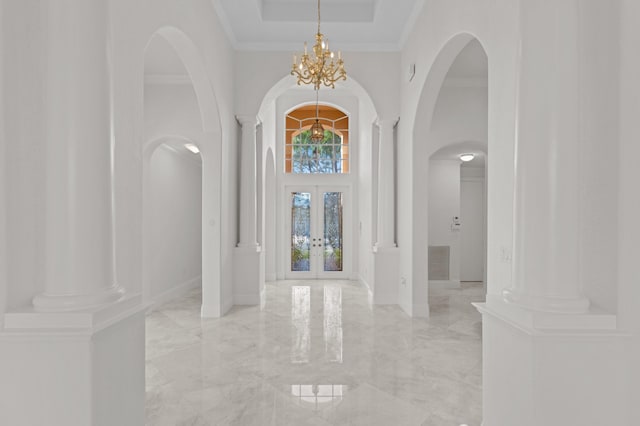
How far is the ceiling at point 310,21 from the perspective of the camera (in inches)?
191

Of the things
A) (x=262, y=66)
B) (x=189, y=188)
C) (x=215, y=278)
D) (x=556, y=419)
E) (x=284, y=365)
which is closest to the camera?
(x=556, y=419)

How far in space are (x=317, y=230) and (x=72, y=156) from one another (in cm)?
714

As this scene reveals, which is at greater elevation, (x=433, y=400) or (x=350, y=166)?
(x=350, y=166)

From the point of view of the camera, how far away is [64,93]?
1.77 meters

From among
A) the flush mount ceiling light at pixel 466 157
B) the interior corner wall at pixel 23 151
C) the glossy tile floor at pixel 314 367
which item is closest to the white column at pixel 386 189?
the glossy tile floor at pixel 314 367

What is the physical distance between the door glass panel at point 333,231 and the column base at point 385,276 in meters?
2.99

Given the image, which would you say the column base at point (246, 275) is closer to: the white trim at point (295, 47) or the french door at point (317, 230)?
the french door at point (317, 230)

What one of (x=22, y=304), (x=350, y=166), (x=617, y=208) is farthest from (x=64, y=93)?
(x=350, y=166)

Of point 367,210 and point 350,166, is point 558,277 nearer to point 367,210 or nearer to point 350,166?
point 367,210

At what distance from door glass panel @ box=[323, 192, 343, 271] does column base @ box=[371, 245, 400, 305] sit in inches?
118

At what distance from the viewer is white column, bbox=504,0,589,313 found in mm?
1791

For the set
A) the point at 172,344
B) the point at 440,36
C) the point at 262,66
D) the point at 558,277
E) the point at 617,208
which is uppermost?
the point at 262,66

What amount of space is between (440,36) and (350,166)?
4.85m

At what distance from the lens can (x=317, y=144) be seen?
29.1 feet
